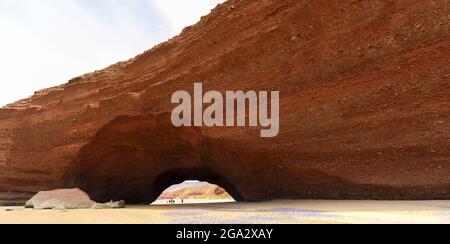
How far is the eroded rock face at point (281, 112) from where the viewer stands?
6984 millimetres

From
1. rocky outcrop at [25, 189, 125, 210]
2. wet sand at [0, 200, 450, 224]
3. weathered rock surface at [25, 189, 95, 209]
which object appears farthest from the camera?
weathered rock surface at [25, 189, 95, 209]

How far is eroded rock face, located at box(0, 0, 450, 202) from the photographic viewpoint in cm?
698

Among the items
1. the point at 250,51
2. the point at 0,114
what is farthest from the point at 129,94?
the point at 0,114

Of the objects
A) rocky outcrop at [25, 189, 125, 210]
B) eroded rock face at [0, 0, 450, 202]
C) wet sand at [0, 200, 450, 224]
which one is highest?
eroded rock face at [0, 0, 450, 202]

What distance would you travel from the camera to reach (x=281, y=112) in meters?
8.55

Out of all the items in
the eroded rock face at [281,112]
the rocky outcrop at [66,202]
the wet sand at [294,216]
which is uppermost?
the eroded rock face at [281,112]

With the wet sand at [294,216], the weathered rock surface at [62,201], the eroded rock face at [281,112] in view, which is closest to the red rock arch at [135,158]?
the eroded rock face at [281,112]

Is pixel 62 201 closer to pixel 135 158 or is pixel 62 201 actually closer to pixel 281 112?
pixel 135 158

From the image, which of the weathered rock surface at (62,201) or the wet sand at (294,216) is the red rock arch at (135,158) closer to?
the weathered rock surface at (62,201)

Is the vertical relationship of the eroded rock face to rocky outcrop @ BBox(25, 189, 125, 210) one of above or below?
above

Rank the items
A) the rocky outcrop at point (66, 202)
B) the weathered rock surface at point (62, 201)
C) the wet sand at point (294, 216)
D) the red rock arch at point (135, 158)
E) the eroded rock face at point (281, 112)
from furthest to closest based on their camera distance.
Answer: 1. the red rock arch at point (135, 158)
2. the weathered rock surface at point (62, 201)
3. the rocky outcrop at point (66, 202)
4. the eroded rock face at point (281, 112)
5. the wet sand at point (294, 216)

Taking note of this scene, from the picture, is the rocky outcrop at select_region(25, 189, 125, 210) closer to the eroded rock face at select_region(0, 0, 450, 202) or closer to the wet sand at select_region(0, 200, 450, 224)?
the eroded rock face at select_region(0, 0, 450, 202)

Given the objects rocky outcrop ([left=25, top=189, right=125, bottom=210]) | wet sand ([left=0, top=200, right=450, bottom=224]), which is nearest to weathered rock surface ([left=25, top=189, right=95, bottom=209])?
rocky outcrop ([left=25, top=189, right=125, bottom=210])

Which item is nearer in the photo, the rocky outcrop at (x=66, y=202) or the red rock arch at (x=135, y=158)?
the rocky outcrop at (x=66, y=202)
